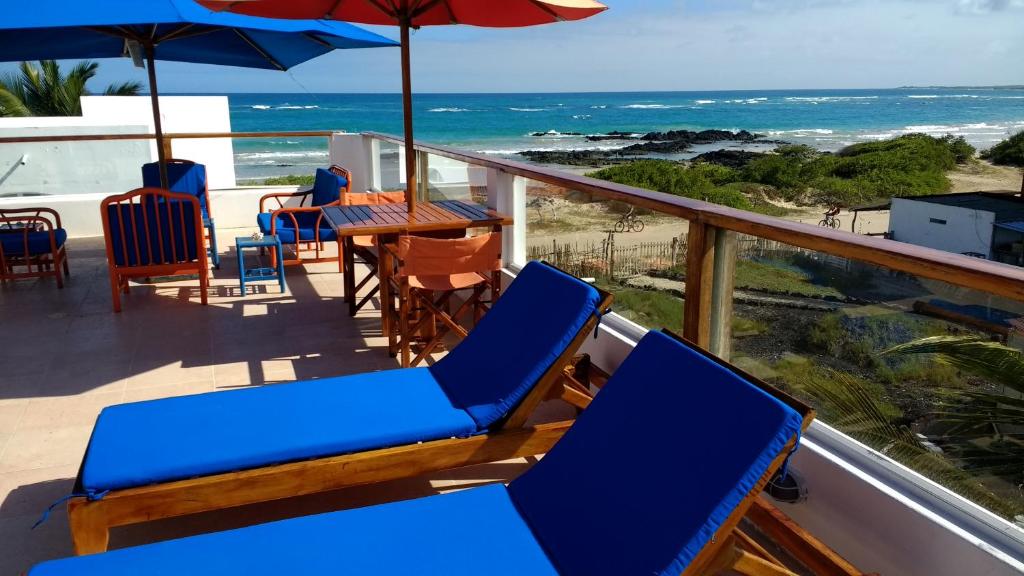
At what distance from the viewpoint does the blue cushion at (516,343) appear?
2688 mm

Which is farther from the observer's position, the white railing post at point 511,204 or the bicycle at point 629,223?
the white railing post at point 511,204

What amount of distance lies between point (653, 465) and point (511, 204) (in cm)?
281

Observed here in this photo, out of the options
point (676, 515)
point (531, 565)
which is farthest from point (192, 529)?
point (676, 515)

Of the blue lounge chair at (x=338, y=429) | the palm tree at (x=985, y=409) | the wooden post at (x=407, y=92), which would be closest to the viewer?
the palm tree at (x=985, y=409)

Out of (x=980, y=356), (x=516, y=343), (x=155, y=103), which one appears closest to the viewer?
(x=980, y=356)

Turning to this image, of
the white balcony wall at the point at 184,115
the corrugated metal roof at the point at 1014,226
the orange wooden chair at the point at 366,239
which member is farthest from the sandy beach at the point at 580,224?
the white balcony wall at the point at 184,115

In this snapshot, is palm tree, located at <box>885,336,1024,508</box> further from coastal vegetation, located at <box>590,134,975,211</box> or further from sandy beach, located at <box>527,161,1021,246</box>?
coastal vegetation, located at <box>590,134,975,211</box>

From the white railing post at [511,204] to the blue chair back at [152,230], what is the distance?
223 cm

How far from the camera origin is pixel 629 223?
3232 millimetres

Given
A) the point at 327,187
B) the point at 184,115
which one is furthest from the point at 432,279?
the point at 184,115

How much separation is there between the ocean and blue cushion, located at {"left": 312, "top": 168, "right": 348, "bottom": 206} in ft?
94.9

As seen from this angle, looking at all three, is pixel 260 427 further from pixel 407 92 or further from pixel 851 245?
pixel 407 92

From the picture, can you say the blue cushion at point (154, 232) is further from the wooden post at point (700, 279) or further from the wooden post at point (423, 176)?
the wooden post at point (700, 279)

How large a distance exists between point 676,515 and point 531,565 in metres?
0.38
